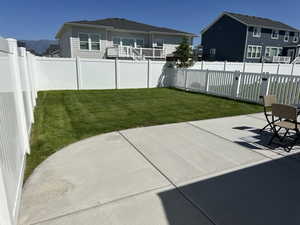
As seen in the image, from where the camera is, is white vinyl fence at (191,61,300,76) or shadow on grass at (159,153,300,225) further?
white vinyl fence at (191,61,300,76)

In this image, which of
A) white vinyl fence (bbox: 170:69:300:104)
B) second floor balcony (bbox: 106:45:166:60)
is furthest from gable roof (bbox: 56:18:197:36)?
white vinyl fence (bbox: 170:69:300:104)

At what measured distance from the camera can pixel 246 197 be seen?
8.39ft

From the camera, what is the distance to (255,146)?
13.8 ft

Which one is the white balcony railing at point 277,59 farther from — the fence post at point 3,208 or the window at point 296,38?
the fence post at point 3,208

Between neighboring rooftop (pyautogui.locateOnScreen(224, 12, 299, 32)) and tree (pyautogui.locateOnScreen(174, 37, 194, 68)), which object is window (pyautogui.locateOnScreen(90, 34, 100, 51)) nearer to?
tree (pyautogui.locateOnScreen(174, 37, 194, 68))

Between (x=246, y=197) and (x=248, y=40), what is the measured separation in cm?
3042

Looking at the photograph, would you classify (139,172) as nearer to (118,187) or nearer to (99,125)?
(118,187)

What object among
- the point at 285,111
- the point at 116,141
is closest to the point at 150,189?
the point at 116,141

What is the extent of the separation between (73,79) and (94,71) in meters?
1.34

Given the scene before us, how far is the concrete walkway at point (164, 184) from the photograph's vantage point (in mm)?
2240

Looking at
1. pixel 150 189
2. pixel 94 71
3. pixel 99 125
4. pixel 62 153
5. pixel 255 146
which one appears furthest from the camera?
pixel 94 71

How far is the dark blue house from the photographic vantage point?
92.7 feet

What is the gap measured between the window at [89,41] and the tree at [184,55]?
815 cm

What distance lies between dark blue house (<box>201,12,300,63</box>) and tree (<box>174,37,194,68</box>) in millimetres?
17287
